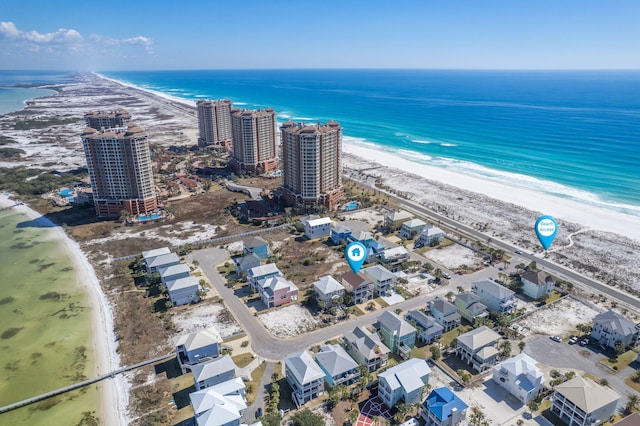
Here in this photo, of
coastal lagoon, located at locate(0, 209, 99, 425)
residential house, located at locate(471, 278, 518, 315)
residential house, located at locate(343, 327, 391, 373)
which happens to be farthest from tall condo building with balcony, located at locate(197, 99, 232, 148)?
residential house, located at locate(343, 327, 391, 373)

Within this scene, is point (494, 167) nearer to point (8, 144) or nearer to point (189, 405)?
point (189, 405)

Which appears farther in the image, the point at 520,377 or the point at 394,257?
the point at 394,257

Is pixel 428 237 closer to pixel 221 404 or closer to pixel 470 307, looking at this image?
pixel 470 307

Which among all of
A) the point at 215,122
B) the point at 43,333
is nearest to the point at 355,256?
the point at 43,333

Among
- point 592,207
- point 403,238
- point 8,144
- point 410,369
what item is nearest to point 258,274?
point 410,369

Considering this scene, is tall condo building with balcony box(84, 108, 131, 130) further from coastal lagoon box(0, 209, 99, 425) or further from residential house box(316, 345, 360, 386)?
residential house box(316, 345, 360, 386)
